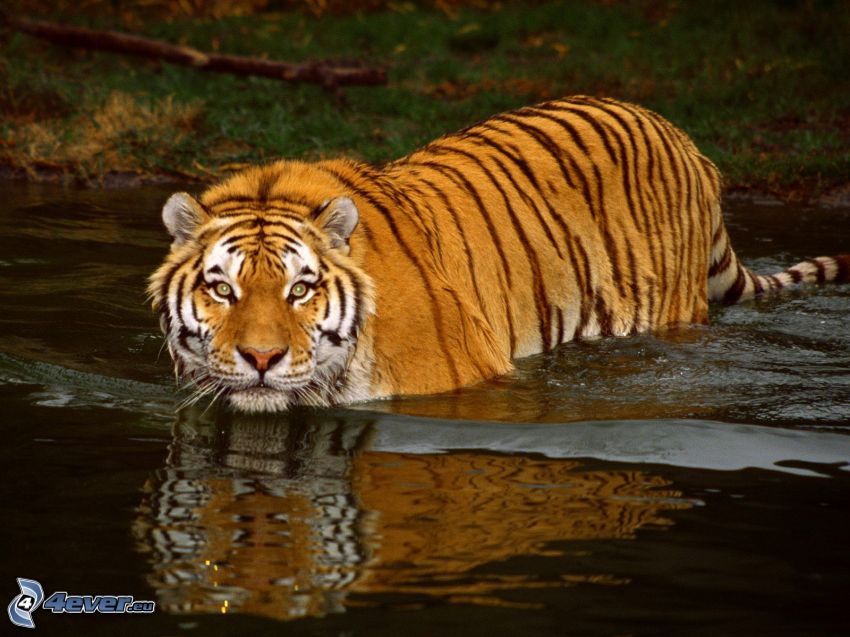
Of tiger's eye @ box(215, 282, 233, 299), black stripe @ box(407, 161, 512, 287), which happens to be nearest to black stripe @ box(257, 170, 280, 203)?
tiger's eye @ box(215, 282, 233, 299)

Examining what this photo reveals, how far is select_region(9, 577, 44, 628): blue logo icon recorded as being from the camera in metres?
2.72

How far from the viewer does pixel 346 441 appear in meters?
4.00

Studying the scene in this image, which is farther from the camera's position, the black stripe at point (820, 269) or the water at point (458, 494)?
the black stripe at point (820, 269)

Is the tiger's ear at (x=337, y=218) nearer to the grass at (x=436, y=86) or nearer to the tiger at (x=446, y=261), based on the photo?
the tiger at (x=446, y=261)

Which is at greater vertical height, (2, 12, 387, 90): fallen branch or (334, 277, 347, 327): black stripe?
(2, 12, 387, 90): fallen branch

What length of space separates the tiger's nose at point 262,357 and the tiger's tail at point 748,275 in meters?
2.65

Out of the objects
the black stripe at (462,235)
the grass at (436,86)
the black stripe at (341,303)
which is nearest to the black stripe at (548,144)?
the black stripe at (462,235)

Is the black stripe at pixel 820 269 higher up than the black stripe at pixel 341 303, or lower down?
higher up

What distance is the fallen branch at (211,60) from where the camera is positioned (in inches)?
381

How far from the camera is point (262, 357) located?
3.81 meters

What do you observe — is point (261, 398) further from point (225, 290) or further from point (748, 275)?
point (748, 275)

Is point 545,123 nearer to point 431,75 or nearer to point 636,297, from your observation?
point 636,297

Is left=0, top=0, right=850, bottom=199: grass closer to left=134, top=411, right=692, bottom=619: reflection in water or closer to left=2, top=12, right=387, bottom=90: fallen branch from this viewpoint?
left=2, top=12, right=387, bottom=90: fallen branch

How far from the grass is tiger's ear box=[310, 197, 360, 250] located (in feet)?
13.6
